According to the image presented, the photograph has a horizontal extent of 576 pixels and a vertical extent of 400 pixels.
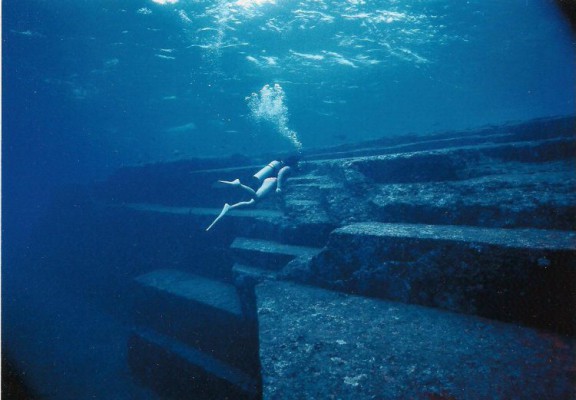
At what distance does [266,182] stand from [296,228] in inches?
117

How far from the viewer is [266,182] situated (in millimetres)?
7723

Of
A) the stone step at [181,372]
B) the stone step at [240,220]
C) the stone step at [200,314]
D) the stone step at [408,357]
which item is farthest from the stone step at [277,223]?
the stone step at [181,372]

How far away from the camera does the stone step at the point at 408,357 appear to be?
1.91 meters

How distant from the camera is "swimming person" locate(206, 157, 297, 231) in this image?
717 cm

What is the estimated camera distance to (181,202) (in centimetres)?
1012

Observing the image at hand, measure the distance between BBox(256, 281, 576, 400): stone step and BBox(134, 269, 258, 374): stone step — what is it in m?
2.40

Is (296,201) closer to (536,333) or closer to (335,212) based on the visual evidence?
(335,212)

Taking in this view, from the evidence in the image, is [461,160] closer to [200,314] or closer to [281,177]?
[281,177]

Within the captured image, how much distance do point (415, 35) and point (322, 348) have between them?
19839 millimetres

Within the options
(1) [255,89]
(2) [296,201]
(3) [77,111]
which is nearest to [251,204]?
(2) [296,201]

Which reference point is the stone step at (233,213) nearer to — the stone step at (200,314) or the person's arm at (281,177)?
the person's arm at (281,177)

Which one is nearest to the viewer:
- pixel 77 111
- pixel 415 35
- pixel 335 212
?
pixel 335 212

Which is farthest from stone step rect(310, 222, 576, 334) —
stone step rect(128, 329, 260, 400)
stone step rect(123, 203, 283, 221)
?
stone step rect(128, 329, 260, 400)

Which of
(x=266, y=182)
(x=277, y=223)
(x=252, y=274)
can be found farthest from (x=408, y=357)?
(x=266, y=182)
